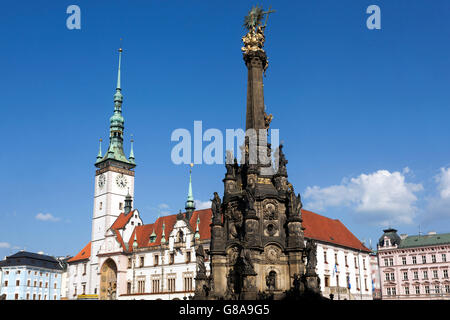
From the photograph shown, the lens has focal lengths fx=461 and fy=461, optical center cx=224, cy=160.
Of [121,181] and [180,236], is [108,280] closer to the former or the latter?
[180,236]

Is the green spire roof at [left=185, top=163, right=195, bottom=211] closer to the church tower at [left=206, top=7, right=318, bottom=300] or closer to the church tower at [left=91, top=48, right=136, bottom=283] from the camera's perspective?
the church tower at [left=91, top=48, right=136, bottom=283]

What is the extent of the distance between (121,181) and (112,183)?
2186 mm

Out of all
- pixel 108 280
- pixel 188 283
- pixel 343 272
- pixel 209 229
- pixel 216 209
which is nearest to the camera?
pixel 216 209

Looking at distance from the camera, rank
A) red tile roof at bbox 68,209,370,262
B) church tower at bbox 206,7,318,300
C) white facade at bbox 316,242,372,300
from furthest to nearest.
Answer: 1. red tile roof at bbox 68,209,370,262
2. white facade at bbox 316,242,372,300
3. church tower at bbox 206,7,318,300

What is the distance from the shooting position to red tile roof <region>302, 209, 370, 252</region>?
199 ft

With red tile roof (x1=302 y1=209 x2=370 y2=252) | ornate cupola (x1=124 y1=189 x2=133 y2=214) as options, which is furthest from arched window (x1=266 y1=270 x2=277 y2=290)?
ornate cupola (x1=124 y1=189 x2=133 y2=214)

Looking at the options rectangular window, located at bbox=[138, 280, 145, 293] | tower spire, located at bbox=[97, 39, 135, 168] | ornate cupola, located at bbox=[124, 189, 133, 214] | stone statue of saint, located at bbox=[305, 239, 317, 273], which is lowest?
rectangular window, located at bbox=[138, 280, 145, 293]

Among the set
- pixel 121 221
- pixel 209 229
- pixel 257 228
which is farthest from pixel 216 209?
pixel 121 221

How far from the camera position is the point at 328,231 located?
64.5 metres

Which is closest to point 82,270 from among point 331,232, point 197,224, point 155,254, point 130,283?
point 130,283

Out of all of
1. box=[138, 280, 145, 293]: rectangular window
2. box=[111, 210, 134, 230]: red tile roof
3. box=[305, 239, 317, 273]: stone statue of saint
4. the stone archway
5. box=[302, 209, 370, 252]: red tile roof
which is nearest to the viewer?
box=[305, 239, 317, 273]: stone statue of saint

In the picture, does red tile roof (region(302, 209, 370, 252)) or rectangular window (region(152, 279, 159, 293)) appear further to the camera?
rectangular window (region(152, 279, 159, 293))

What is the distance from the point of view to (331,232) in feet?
213

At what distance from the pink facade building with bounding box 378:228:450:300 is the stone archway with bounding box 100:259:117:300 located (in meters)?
42.0
